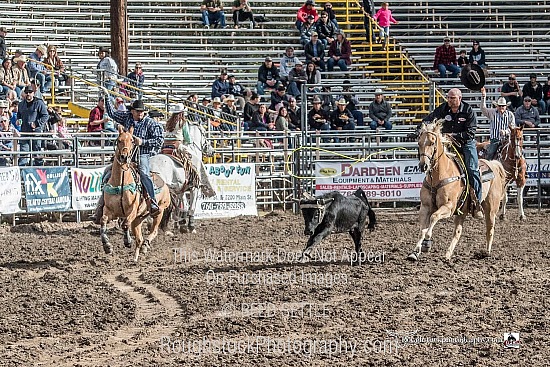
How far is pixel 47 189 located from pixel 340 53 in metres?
12.3

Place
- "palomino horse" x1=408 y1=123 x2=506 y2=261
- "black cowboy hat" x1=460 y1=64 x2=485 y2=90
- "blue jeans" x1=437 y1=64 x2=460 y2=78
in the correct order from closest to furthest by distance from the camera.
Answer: "palomino horse" x1=408 y1=123 x2=506 y2=261, "black cowboy hat" x1=460 y1=64 x2=485 y2=90, "blue jeans" x1=437 y1=64 x2=460 y2=78

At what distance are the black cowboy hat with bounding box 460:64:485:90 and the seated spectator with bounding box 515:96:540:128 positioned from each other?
290 inches

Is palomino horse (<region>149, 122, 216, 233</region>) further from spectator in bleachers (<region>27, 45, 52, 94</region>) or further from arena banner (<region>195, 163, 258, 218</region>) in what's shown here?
spectator in bleachers (<region>27, 45, 52, 94</region>)

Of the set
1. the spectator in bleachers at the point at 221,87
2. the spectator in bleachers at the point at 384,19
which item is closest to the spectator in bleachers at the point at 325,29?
the spectator in bleachers at the point at 384,19

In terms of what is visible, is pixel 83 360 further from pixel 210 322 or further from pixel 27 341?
pixel 210 322

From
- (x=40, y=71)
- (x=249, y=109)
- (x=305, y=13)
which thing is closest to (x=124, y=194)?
(x=249, y=109)

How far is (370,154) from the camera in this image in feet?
63.6

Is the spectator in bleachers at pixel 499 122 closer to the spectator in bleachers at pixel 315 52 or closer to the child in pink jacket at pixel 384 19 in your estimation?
the spectator in bleachers at pixel 315 52

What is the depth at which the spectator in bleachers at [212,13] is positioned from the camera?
29031 mm

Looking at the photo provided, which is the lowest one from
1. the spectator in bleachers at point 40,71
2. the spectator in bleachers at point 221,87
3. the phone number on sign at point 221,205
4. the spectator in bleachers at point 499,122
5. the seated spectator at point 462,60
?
the phone number on sign at point 221,205

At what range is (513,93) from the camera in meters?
24.7

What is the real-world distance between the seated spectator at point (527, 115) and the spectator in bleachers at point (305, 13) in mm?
7784

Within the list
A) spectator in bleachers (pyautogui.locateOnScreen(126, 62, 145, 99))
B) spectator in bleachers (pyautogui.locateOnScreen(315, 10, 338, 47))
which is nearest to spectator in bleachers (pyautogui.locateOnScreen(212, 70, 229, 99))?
spectator in bleachers (pyautogui.locateOnScreen(126, 62, 145, 99))

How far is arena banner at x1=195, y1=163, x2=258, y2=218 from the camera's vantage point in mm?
18906
